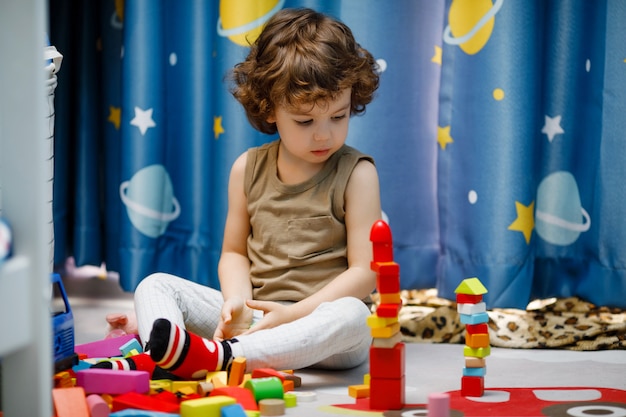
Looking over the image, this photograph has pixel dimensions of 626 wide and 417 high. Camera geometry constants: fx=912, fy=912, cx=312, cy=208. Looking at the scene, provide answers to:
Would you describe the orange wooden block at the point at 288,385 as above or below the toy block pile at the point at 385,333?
below

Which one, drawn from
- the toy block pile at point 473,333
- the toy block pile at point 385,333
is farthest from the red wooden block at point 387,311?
the toy block pile at point 473,333

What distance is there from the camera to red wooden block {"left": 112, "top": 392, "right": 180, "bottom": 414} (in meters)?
1.11

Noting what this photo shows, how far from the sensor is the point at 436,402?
3.37ft

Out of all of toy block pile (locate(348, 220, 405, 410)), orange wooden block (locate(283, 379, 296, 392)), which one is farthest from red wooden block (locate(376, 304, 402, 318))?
orange wooden block (locate(283, 379, 296, 392))

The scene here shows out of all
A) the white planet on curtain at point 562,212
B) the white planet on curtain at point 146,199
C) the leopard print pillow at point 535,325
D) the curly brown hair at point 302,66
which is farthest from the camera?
the white planet on curtain at point 146,199

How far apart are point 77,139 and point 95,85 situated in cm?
13

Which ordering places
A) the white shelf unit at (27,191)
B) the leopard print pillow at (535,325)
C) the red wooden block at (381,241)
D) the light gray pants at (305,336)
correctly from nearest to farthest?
the white shelf unit at (27,191), the red wooden block at (381,241), the light gray pants at (305,336), the leopard print pillow at (535,325)

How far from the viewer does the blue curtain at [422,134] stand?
1710mm

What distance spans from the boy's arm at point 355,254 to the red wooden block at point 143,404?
0.95 ft

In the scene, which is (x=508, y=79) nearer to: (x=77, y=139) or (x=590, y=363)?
(x=590, y=363)

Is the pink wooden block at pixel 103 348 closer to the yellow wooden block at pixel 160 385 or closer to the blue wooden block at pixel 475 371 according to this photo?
the yellow wooden block at pixel 160 385

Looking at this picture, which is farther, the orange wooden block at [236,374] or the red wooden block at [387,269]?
the orange wooden block at [236,374]

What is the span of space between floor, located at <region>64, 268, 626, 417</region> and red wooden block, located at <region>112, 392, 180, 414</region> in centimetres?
16

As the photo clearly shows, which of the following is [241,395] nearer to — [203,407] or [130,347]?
[203,407]
